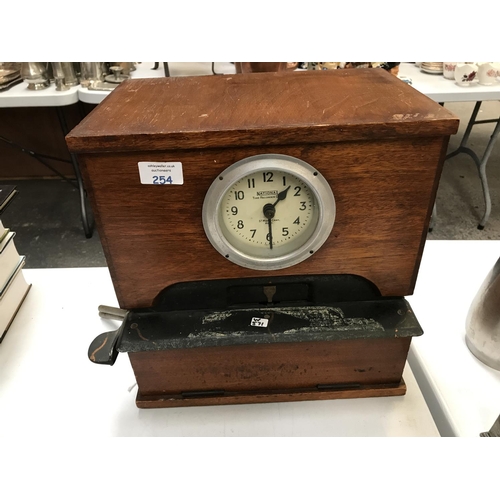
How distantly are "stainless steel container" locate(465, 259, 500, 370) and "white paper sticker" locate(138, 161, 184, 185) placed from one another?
56cm

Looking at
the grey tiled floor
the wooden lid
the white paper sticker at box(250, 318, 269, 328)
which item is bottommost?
the grey tiled floor

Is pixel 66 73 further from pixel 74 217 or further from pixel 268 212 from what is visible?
pixel 268 212

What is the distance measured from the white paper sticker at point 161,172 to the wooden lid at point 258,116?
25mm

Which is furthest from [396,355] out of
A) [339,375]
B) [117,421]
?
[117,421]

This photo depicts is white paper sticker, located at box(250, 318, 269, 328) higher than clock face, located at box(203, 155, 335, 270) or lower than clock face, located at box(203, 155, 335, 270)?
lower

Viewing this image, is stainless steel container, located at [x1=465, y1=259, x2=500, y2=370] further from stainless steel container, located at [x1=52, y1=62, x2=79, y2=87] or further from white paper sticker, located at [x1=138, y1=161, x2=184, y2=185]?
stainless steel container, located at [x1=52, y1=62, x2=79, y2=87]

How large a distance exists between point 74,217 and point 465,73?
2.30 metres

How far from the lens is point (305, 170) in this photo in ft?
1.90

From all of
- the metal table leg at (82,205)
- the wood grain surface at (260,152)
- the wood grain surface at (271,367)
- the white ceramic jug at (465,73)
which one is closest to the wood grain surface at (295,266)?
the wood grain surface at (260,152)

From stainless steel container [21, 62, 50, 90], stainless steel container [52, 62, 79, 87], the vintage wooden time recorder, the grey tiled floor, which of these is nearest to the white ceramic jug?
the grey tiled floor

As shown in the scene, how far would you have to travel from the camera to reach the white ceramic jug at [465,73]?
2006 millimetres

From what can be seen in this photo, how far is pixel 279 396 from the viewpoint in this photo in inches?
31.0

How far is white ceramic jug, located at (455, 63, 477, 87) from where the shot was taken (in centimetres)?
201
